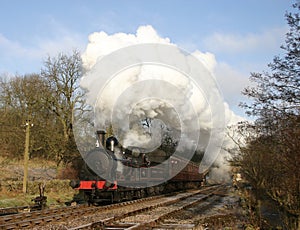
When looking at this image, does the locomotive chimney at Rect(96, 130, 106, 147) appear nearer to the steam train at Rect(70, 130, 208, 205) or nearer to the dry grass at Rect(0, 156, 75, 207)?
the steam train at Rect(70, 130, 208, 205)

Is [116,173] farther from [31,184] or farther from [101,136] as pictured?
[31,184]

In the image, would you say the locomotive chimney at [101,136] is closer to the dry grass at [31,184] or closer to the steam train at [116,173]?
the steam train at [116,173]

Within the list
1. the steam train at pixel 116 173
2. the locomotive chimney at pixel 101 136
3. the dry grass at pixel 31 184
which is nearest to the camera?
the steam train at pixel 116 173

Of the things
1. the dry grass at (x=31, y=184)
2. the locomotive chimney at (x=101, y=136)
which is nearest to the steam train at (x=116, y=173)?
the locomotive chimney at (x=101, y=136)

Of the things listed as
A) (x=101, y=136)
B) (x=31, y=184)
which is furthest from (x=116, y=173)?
(x=31, y=184)

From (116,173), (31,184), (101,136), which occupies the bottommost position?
(31,184)

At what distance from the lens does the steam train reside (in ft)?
55.7

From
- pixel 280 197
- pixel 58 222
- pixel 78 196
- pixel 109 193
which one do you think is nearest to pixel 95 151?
pixel 109 193

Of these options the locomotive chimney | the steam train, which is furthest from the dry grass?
the locomotive chimney

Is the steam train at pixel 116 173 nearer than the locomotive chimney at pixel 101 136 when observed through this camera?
Yes

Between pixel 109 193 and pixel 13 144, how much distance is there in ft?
70.3

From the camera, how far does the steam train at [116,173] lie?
16984mm

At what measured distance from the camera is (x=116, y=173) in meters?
17.2

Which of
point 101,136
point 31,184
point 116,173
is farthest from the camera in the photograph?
point 31,184
